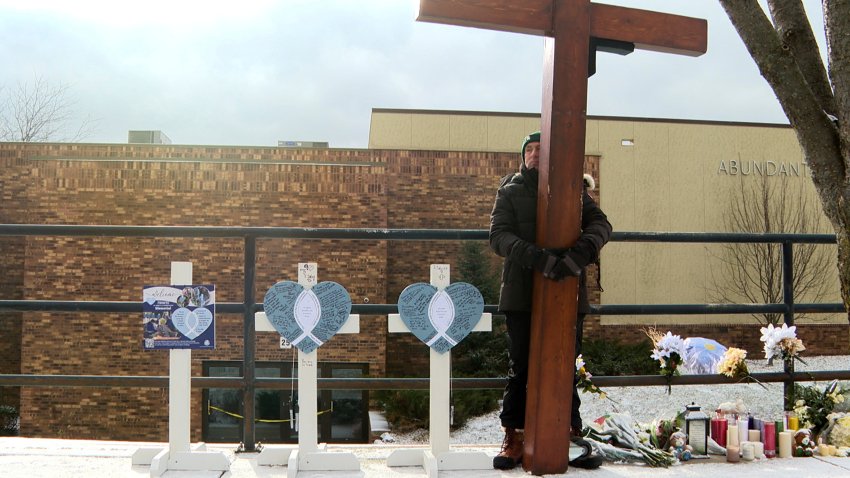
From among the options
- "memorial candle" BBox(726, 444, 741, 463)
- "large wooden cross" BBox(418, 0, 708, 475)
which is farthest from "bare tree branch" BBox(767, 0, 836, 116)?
"memorial candle" BBox(726, 444, 741, 463)

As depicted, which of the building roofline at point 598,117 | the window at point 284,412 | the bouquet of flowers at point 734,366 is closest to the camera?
the bouquet of flowers at point 734,366

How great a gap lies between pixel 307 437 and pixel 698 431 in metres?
2.04

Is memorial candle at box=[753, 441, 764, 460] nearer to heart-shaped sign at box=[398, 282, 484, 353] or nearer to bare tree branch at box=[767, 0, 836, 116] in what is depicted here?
heart-shaped sign at box=[398, 282, 484, 353]

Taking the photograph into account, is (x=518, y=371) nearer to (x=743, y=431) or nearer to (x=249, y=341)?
(x=743, y=431)

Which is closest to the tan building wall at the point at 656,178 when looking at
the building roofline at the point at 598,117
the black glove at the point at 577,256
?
the building roofline at the point at 598,117

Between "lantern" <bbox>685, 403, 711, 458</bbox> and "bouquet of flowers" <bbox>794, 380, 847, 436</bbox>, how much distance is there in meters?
0.75

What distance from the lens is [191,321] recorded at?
3777 millimetres

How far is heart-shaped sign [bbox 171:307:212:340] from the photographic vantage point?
3.76 metres

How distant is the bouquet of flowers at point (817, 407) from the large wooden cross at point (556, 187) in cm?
167

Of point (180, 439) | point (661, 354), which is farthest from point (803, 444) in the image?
point (180, 439)

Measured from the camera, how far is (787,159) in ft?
85.7

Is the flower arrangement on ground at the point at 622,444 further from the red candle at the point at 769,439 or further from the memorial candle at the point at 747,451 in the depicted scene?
the red candle at the point at 769,439

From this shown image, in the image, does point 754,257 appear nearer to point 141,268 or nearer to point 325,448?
point 141,268

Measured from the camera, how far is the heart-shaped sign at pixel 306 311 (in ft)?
12.4
